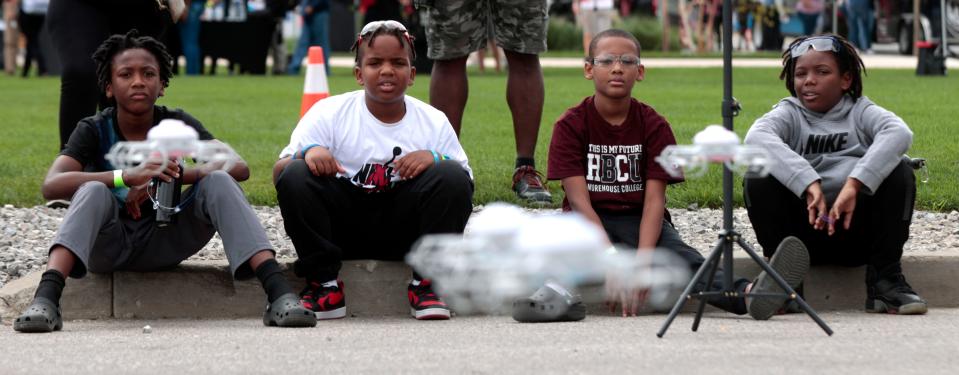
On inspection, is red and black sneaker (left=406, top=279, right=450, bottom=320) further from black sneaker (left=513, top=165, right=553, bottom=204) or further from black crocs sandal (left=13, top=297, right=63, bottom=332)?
black sneaker (left=513, top=165, right=553, bottom=204)

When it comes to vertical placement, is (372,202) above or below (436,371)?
above

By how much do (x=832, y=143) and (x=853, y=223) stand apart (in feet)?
0.95

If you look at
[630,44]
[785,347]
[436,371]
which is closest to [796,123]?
[630,44]

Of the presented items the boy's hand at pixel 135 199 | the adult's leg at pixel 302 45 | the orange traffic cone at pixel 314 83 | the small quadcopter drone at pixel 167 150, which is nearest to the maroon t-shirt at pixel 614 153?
the small quadcopter drone at pixel 167 150

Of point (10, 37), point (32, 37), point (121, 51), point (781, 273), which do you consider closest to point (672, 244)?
point (781, 273)

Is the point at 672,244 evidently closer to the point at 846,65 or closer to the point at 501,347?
the point at 846,65

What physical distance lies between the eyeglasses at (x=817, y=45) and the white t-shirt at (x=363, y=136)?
1.23m

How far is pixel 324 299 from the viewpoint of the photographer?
5.51 metres

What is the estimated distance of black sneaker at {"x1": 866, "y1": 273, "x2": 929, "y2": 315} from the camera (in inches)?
215

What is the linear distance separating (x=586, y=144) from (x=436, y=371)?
1.55 m

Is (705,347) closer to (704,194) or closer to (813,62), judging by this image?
(813,62)

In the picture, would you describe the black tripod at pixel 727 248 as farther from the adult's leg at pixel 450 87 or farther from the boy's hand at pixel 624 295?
the adult's leg at pixel 450 87

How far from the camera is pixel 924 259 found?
5.87 meters

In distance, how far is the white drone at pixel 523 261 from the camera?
15.0 ft
